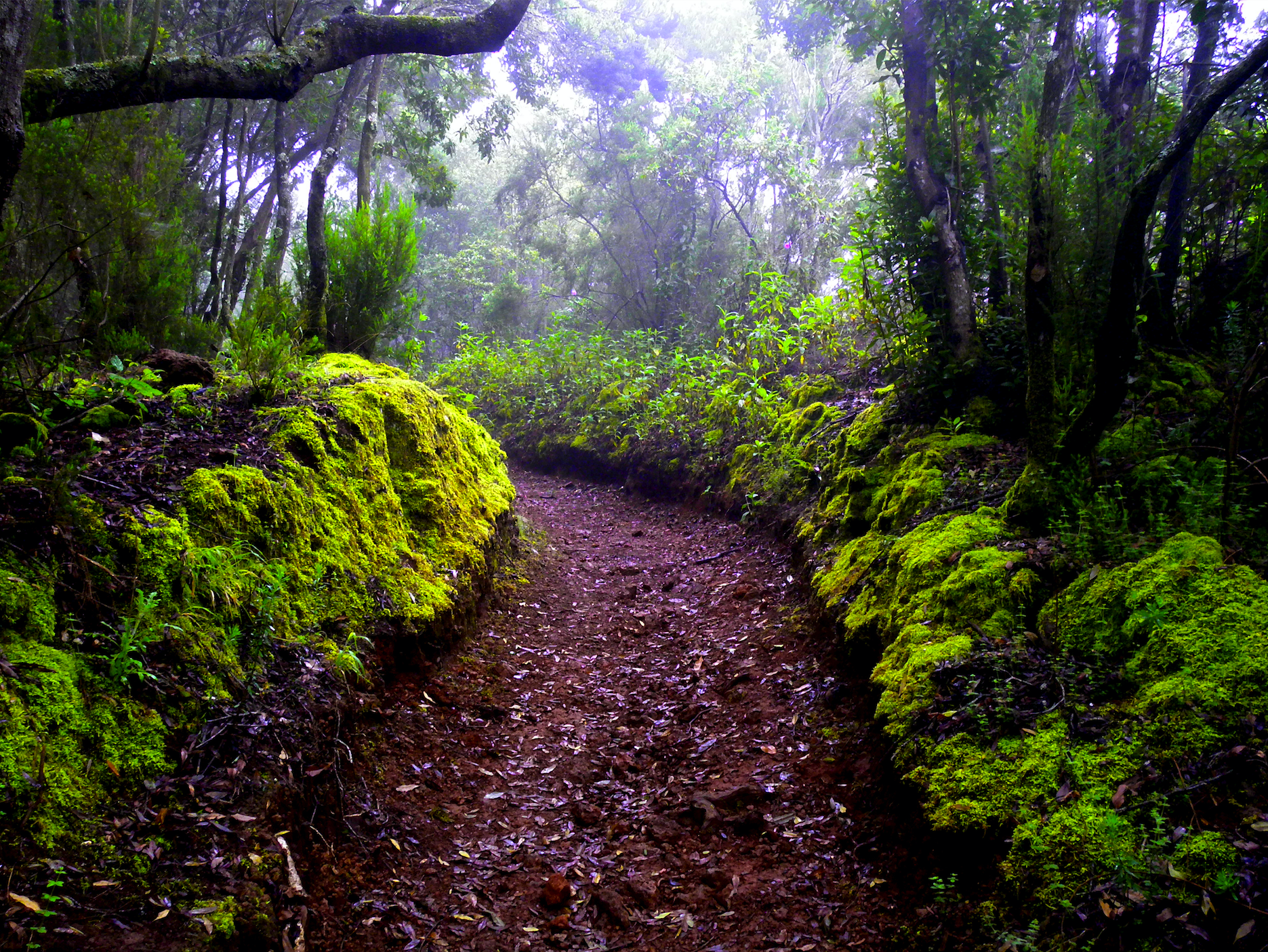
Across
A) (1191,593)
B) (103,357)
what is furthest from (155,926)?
(103,357)

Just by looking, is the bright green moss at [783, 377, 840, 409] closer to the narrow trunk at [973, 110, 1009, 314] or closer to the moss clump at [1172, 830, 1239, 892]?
the narrow trunk at [973, 110, 1009, 314]

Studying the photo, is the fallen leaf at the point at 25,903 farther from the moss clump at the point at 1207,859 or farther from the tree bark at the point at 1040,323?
the tree bark at the point at 1040,323


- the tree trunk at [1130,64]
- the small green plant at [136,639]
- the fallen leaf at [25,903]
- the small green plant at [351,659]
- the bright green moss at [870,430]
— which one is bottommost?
the fallen leaf at [25,903]

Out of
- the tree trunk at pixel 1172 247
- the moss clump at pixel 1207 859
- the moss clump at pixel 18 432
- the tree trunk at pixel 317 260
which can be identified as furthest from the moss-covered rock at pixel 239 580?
the tree trunk at pixel 1172 247

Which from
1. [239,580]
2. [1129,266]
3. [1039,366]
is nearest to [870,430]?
[1039,366]

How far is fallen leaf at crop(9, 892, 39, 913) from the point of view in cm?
178

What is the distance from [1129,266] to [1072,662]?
2.03 meters

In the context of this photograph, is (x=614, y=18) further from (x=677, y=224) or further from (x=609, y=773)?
(x=609, y=773)

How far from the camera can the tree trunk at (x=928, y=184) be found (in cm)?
566

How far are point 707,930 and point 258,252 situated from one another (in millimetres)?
11718

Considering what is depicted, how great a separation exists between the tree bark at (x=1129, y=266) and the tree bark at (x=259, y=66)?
14.6 feet

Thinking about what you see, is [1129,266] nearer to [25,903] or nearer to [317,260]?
[25,903]

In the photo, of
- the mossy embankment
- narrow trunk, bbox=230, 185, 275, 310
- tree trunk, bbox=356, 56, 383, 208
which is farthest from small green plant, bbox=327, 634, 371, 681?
tree trunk, bbox=356, 56, 383, 208

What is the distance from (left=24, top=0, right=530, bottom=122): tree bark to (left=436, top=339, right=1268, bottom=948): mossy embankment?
474 centimetres
